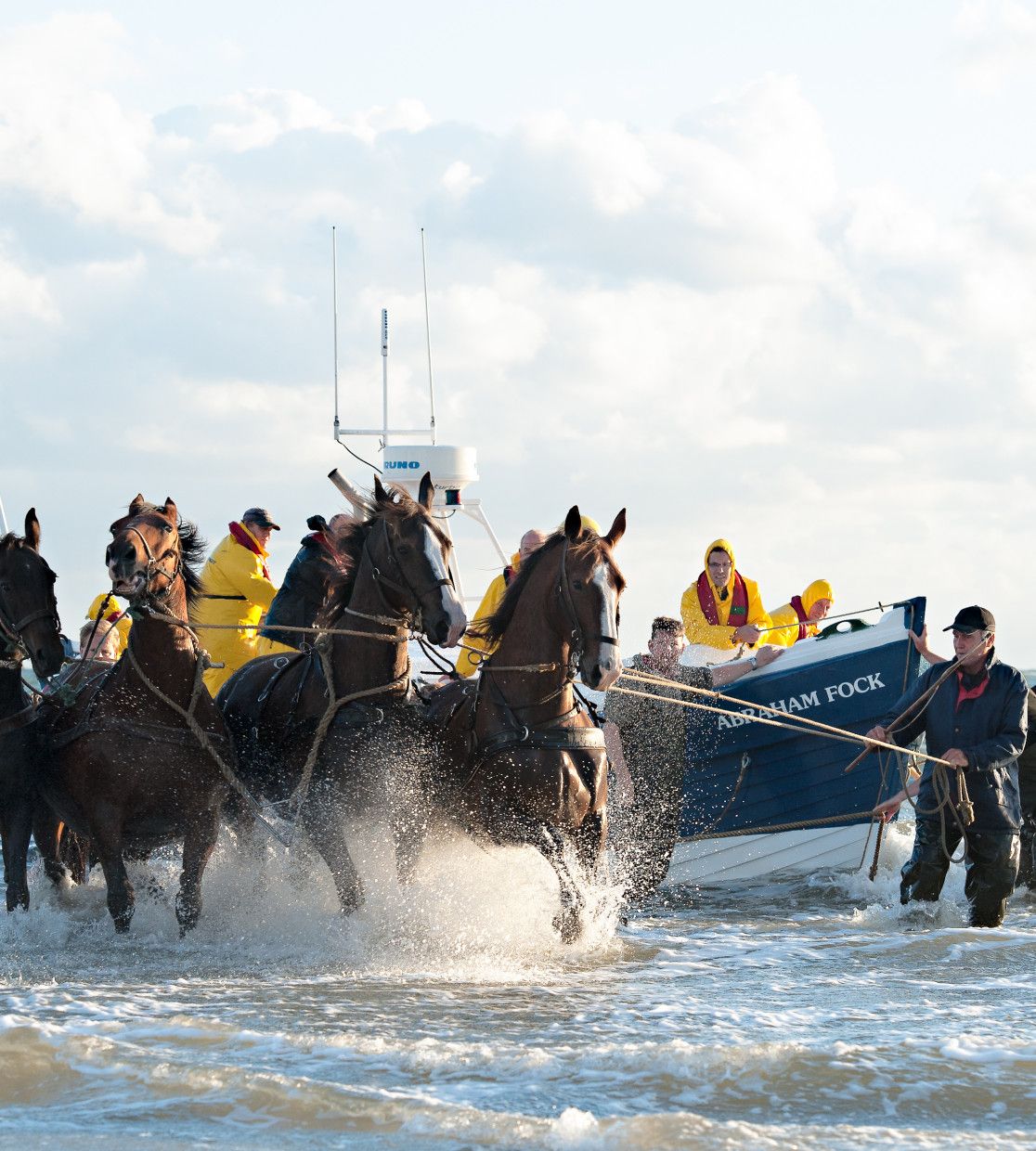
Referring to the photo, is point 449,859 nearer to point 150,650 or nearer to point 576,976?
point 576,976

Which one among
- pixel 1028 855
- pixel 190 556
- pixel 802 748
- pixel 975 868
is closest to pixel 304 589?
pixel 190 556

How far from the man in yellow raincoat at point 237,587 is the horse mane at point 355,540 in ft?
7.38

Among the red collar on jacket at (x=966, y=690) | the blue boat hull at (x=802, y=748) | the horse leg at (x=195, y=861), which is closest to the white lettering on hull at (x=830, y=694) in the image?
the blue boat hull at (x=802, y=748)

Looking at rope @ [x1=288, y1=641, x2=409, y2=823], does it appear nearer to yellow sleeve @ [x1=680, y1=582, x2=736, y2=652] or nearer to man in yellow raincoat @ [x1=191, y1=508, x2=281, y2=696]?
man in yellow raincoat @ [x1=191, y1=508, x2=281, y2=696]

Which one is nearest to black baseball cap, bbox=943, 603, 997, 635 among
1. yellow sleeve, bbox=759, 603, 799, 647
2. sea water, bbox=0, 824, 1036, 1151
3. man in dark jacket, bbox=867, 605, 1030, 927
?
man in dark jacket, bbox=867, 605, 1030, 927

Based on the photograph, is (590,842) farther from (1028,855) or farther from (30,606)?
(1028,855)

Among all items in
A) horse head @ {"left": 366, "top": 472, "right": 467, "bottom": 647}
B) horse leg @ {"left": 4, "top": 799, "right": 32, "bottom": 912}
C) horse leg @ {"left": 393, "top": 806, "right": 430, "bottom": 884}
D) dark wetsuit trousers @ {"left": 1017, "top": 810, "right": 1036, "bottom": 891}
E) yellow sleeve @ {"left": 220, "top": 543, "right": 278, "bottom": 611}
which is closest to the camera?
horse head @ {"left": 366, "top": 472, "right": 467, "bottom": 647}

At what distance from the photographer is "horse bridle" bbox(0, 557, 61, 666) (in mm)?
7232

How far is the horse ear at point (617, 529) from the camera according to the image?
711cm

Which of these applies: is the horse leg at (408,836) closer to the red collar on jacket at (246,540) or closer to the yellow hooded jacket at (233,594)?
the yellow hooded jacket at (233,594)

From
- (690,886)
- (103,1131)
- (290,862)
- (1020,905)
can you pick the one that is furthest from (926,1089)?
(690,886)

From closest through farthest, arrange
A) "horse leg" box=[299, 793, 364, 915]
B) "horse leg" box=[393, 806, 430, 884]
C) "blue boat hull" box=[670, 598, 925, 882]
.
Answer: "horse leg" box=[299, 793, 364, 915]
"horse leg" box=[393, 806, 430, 884]
"blue boat hull" box=[670, 598, 925, 882]

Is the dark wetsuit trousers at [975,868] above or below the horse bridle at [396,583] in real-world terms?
below

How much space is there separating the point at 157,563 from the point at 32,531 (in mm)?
850
